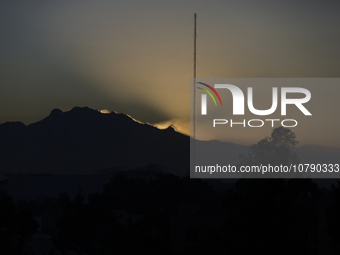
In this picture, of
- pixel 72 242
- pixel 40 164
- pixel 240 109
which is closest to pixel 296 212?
pixel 240 109

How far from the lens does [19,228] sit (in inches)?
1173

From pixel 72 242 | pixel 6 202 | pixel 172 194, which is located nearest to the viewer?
pixel 6 202

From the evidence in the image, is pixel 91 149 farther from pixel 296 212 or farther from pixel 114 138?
pixel 296 212

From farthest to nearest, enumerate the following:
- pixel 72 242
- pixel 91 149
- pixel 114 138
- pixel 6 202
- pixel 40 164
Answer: pixel 114 138 → pixel 91 149 → pixel 40 164 → pixel 72 242 → pixel 6 202

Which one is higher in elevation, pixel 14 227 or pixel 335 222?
pixel 335 222

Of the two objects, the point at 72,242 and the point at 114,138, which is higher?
the point at 114,138

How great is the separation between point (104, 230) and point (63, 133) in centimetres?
15495

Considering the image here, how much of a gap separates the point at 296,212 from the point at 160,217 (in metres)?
27.0

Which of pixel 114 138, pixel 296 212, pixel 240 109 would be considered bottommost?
pixel 296 212

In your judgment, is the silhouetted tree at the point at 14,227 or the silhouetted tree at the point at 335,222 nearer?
the silhouetted tree at the point at 335,222

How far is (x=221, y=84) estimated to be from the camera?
3250 cm

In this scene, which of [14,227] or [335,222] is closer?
[335,222]

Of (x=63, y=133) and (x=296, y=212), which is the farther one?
(x=63, y=133)

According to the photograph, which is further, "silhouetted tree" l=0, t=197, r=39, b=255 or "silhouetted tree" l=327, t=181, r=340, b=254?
"silhouetted tree" l=0, t=197, r=39, b=255
